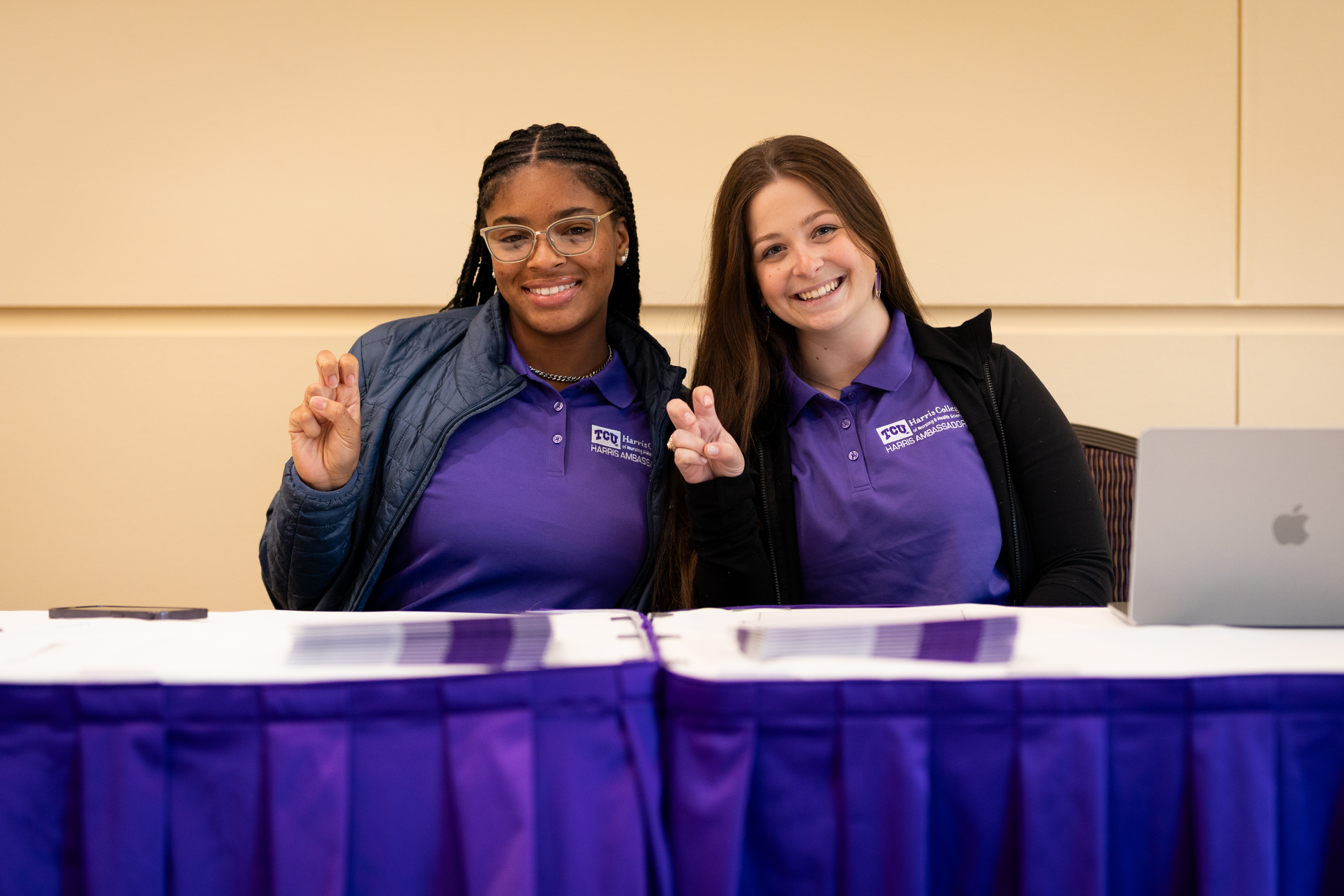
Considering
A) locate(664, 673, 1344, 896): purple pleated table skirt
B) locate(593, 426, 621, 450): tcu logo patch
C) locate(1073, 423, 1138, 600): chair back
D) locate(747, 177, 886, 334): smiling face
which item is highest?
locate(747, 177, 886, 334): smiling face

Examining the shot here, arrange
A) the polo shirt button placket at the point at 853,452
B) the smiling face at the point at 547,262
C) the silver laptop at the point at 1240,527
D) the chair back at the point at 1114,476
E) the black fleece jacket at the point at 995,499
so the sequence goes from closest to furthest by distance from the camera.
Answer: the silver laptop at the point at 1240,527, the black fleece jacket at the point at 995,499, the polo shirt button placket at the point at 853,452, the smiling face at the point at 547,262, the chair back at the point at 1114,476

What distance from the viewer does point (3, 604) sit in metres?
2.46

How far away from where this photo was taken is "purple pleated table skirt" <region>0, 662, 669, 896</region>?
2.69 feet

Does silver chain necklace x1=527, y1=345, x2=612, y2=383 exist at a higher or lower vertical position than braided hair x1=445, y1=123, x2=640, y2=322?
lower

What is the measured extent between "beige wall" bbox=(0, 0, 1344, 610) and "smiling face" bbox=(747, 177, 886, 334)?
64 cm

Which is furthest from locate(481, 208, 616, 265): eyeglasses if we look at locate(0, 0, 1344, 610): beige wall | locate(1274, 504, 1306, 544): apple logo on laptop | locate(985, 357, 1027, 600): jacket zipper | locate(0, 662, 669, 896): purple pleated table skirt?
locate(1274, 504, 1306, 544): apple logo on laptop

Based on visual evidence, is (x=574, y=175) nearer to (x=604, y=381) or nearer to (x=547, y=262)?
(x=547, y=262)

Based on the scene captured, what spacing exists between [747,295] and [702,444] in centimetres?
49

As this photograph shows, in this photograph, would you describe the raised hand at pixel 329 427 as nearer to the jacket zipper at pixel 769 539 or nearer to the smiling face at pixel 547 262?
the smiling face at pixel 547 262

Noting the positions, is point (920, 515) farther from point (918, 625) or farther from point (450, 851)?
point (450, 851)

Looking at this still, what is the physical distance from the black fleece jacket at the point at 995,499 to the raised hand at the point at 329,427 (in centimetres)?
60

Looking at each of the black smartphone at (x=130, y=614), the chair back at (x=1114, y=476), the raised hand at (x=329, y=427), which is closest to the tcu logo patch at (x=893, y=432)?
the chair back at (x=1114, y=476)

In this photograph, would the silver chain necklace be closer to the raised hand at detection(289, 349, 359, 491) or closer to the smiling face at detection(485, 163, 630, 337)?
the smiling face at detection(485, 163, 630, 337)

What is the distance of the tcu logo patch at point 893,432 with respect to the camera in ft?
5.60
